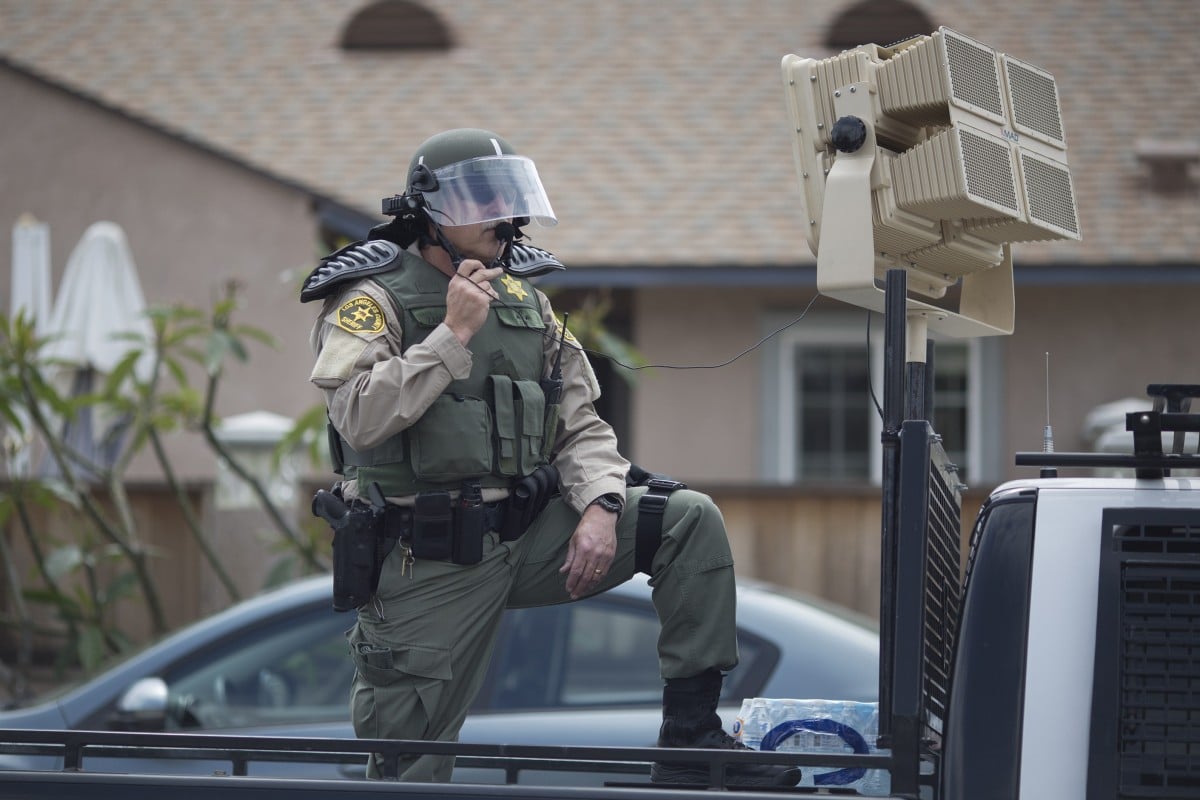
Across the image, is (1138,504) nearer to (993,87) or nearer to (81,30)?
(993,87)

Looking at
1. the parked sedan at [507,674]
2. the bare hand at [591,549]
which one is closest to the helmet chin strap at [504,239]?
the bare hand at [591,549]

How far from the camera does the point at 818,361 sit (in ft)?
33.5

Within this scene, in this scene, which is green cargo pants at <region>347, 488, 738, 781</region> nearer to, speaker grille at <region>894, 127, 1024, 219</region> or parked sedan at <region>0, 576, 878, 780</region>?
speaker grille at <region>894, 127, 1024, 219</region>

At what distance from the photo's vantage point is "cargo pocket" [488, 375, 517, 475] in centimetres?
290

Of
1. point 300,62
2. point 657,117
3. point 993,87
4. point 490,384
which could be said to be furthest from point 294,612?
point 300,62

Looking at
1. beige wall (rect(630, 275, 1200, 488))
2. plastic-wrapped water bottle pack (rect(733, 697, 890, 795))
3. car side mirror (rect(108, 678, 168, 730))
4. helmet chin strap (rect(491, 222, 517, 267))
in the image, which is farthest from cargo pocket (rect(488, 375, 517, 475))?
beige wall (rect(630, 275, 1200, 488))

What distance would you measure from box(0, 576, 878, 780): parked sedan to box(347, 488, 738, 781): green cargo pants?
1.62m

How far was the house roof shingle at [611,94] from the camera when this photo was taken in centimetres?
1004

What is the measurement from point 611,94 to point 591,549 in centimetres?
890

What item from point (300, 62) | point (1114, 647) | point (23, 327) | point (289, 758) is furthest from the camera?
point (300, 62)

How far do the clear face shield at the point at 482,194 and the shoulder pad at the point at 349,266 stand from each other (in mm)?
124

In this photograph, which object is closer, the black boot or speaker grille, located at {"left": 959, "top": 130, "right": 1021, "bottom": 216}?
speaker grille, located at {"left": 959, "top": 130, "right": 1021, "bottom": 216}

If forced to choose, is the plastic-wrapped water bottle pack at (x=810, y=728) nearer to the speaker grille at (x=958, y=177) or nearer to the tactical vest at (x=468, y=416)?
the tactical vest at (x=468, y=416)

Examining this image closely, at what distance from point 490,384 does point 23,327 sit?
4.55 meters
